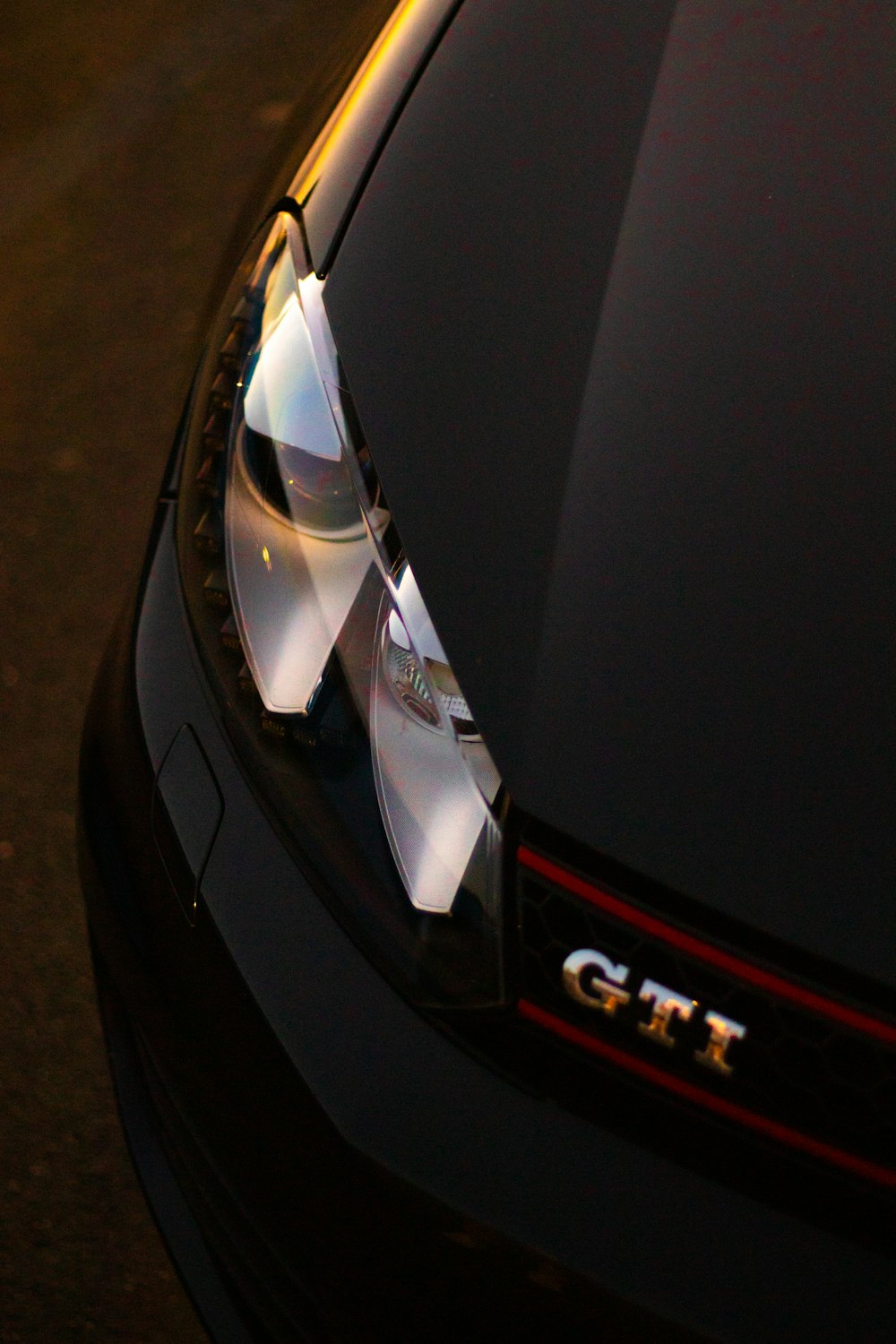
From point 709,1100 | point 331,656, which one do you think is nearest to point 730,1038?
point 709,1100

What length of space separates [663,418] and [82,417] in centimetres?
184

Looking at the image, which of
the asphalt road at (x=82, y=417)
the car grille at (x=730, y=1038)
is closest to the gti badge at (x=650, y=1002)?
the car grille at (x=730, y=1038)

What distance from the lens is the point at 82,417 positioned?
2686 millimetres

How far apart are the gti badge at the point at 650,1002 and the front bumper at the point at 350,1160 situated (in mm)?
91

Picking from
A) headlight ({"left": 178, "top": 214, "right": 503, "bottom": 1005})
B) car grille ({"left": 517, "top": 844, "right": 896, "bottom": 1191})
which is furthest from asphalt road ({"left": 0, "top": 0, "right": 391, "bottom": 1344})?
car grille ({"left": 517, "top": 844, "right": 896, "bottom": 1191})

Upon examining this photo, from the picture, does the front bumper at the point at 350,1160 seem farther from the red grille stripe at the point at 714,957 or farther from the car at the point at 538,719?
the red grille stripe at the point at 714,957

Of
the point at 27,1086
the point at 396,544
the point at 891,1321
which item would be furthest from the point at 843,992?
the point at 27,1086

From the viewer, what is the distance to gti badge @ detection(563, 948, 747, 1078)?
0.98 meters

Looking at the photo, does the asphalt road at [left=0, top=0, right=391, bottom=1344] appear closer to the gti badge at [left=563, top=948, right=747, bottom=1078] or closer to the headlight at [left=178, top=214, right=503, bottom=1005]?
the headlight at [left=178, top=214, right=503, bottom=1005]

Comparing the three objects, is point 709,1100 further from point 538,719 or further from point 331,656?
point 331,656

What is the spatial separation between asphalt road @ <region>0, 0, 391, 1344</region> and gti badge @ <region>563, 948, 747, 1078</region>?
36.0 inches

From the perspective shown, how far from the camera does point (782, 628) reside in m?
1.03

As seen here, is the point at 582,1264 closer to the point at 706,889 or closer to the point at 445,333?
the point at 706,889

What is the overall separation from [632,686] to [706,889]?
17cm
